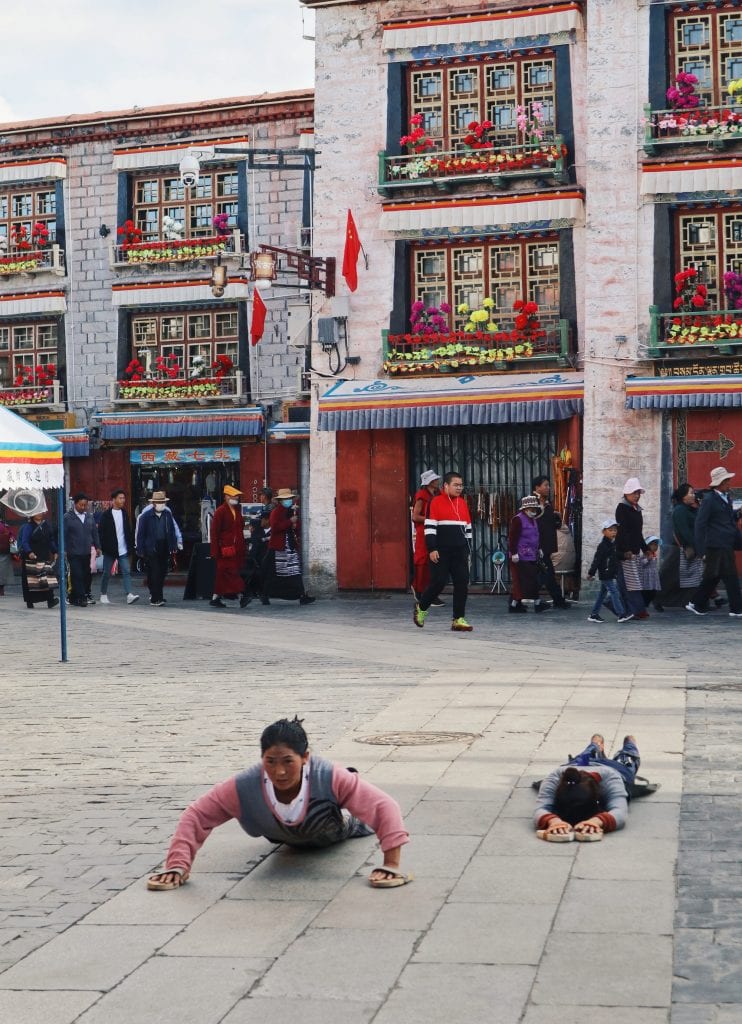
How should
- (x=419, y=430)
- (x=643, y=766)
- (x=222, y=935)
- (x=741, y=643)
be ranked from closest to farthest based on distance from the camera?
(x=222, y=935), (x=643, y=766), (x=741, y=643), (x=419, y=430)

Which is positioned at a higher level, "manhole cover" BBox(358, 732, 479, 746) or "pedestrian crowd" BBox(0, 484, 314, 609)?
"pedestrian crowd" BBox(0, 484, 314, 609)

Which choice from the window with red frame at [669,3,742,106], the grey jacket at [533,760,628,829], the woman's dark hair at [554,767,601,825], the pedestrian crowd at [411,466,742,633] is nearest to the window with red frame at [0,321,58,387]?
the pedestrian crowd at [411,466,742,633]

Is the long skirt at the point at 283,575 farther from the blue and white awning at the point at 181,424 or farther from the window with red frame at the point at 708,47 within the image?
Answer: the window with red frame at the point at 708,47

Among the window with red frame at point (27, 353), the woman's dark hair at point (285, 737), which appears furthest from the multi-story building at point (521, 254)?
the woman's dark hair at point (285, 737)

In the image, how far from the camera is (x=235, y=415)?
31797 millimetres

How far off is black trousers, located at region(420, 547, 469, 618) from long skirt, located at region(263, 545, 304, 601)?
5876 mm

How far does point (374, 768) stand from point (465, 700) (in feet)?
9.93

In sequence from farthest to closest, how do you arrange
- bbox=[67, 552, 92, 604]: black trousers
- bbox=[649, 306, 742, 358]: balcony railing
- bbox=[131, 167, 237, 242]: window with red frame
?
bbox=[131, 167, 237, 242]: window with red frame < bbox=[67, 552, 92, 604]: black trousers < bbox=[649, 306, 742, 358]: balcony railing

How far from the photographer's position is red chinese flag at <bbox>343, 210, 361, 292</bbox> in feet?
86.9

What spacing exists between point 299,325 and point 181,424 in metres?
5.02

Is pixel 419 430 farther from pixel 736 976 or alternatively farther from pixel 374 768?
pixel 736 976

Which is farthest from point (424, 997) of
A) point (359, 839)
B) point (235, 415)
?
point (235, 415)

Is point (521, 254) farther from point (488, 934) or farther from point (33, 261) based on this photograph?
point (488, 934)

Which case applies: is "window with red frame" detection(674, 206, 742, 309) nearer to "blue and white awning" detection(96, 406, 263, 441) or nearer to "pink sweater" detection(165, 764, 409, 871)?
"blue and white awning" detection(96, 406, 263, 441)
